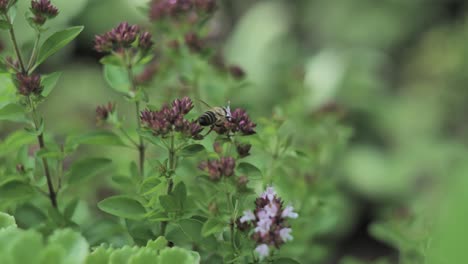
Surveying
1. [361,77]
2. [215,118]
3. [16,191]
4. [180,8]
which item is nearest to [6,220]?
[16,191]

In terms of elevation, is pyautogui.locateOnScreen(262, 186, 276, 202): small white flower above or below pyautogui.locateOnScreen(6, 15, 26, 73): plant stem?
below

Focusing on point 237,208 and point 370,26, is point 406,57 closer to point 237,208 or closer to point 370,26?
point 370,26

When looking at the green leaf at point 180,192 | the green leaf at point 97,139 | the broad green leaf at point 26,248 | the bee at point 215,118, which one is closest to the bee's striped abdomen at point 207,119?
the bee at point 215,118

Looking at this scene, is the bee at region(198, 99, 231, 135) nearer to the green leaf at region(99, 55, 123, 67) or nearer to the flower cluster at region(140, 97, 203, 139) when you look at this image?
the flower cluster at region(140, 97, 203, 139)

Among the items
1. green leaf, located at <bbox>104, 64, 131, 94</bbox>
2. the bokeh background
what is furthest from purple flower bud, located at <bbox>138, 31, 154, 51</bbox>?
the bokeh background

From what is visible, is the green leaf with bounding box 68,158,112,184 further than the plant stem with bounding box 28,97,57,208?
Yes

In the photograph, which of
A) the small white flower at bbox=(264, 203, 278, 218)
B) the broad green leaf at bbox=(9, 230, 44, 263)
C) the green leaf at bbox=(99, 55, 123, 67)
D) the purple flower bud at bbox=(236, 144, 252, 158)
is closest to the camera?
the broad green leaf at bbox=(9, 230, 44, 263)

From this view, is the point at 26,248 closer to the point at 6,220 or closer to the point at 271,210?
the point at 6,220

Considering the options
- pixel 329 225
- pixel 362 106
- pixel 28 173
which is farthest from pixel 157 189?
pixel 362 106
